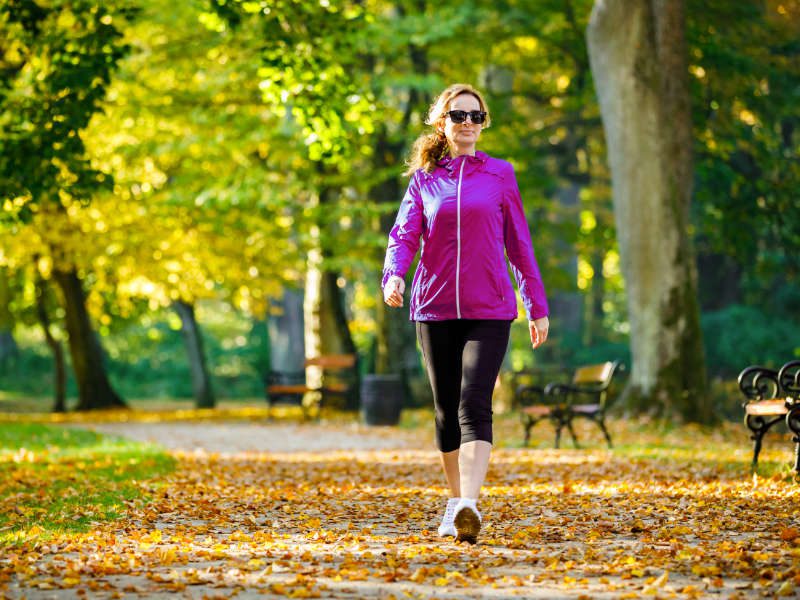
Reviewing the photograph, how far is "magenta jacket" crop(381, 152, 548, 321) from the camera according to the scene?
597 cm

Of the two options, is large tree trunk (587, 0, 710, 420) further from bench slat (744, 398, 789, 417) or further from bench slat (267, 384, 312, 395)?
bench slat (744, 398, 789, 417)

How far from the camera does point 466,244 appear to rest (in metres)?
5.99

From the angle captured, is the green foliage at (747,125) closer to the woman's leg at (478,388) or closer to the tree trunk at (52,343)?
the woman's leg at (478,388)

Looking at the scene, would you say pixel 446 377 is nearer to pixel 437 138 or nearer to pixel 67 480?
pixel 437 138

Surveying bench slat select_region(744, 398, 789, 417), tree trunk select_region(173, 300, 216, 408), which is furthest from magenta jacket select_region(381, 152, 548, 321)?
tree trunk select_region(173, 300, 216, 408)

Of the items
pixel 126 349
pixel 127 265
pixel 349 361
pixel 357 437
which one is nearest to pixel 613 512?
pixel 357 437

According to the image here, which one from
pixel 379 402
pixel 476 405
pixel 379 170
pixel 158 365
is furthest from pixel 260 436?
pixel 158 365

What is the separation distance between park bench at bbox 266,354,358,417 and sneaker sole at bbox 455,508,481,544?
46.8 feet

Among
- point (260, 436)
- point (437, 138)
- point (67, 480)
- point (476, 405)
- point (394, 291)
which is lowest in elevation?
point (260, 436)

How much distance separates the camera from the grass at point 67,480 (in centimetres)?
719

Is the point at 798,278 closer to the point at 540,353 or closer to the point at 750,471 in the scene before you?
the point at 540,353

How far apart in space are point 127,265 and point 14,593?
20.2 metres

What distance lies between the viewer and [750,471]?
32.3 feet

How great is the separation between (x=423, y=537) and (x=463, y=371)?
952mm
